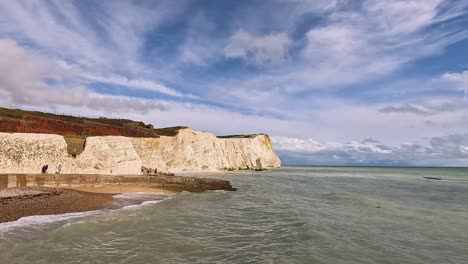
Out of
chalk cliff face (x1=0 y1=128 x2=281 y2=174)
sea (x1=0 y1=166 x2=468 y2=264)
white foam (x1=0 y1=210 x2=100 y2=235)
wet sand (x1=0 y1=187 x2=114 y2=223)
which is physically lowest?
sea (x1=0 y1=166 x2=468 y2=264)

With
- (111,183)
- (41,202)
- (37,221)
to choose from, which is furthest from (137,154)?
(37,221)

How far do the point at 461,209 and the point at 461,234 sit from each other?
394 inches

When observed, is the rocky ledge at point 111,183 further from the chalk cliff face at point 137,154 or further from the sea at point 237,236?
the sea at point 237,236

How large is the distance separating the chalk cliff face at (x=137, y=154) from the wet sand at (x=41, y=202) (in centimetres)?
790

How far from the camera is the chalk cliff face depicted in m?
28.8

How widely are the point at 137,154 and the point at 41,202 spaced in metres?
22.2

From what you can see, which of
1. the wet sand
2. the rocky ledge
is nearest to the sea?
the wet sand

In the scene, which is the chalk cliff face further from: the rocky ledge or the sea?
the sea

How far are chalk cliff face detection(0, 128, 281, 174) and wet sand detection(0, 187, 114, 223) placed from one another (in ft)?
25.9

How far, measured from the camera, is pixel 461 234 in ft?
47.5

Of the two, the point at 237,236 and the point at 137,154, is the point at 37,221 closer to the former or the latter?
the point at 237,236

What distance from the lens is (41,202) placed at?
18.8m

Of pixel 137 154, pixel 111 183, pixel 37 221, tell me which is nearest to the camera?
pixel 37 221

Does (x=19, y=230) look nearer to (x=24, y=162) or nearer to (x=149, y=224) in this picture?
(x=149, y=224)
